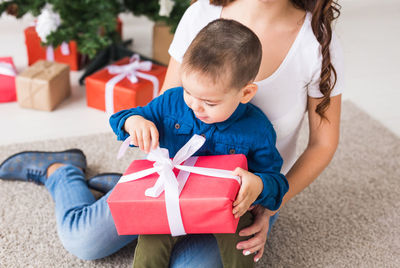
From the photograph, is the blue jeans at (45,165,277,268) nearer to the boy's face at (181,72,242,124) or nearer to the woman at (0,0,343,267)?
the woman at (0,0,343,267)

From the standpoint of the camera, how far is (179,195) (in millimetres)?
933

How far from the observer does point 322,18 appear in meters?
1.10

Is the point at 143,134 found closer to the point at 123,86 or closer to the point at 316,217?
the point at 316,217

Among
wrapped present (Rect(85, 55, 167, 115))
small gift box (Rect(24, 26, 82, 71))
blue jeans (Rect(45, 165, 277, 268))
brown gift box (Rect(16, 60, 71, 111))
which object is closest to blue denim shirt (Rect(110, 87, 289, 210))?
blue jeans (Rect(45, 165, 277, 268))

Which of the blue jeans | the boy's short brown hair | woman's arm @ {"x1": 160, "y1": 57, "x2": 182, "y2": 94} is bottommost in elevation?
the blue jeans

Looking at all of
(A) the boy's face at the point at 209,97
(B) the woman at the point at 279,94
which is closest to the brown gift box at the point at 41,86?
(B) the woman at the point at 279,94

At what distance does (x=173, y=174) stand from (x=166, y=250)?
0.80ft

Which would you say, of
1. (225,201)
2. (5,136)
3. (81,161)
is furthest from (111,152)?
(225,201)

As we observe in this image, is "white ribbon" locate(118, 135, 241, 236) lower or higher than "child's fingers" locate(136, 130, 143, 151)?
lower

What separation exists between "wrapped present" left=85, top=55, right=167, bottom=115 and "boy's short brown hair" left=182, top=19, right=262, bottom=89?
107 centimetres

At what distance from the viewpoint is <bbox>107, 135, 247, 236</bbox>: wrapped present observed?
93 centimetres

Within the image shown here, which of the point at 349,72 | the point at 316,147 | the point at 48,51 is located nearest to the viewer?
the point at 316,147

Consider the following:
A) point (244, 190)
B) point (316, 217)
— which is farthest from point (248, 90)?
point (316, 217)

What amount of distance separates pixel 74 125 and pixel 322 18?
1219 mm
